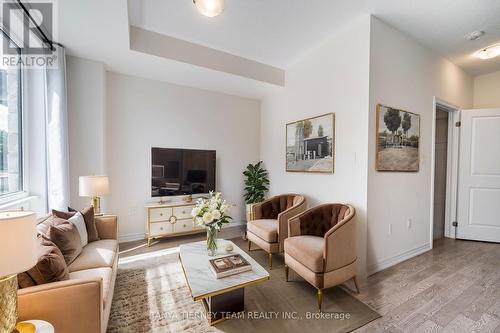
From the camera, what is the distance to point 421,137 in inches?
115

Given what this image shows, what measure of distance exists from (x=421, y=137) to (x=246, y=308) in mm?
3156

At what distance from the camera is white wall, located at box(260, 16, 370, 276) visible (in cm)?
238

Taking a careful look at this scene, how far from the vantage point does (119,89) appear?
3.31 metres

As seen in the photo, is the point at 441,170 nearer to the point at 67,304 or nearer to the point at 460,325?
the point at 460,325

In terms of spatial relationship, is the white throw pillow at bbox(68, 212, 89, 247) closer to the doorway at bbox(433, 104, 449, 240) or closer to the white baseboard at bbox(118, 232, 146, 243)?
the white baseboard at bbox(118, 232, 146, 243)

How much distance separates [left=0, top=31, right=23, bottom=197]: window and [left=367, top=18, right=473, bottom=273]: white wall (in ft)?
12.8

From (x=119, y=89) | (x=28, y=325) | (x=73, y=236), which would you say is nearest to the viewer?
(x=28, y=325)

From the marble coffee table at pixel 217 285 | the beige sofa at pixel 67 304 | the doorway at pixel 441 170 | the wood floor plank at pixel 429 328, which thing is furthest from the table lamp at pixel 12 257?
the doorway at pixel 441 170

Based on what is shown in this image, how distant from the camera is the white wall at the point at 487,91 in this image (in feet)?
11.9

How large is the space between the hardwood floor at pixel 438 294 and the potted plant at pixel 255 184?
2257 mm

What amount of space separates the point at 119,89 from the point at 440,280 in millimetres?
4981

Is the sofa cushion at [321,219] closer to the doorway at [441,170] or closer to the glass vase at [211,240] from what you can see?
the glass vase at [211,240]

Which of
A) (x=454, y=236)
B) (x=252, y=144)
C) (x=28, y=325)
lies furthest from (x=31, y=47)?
(x=454, y=236)

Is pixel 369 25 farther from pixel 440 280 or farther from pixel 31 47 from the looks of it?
pixel 31 47
